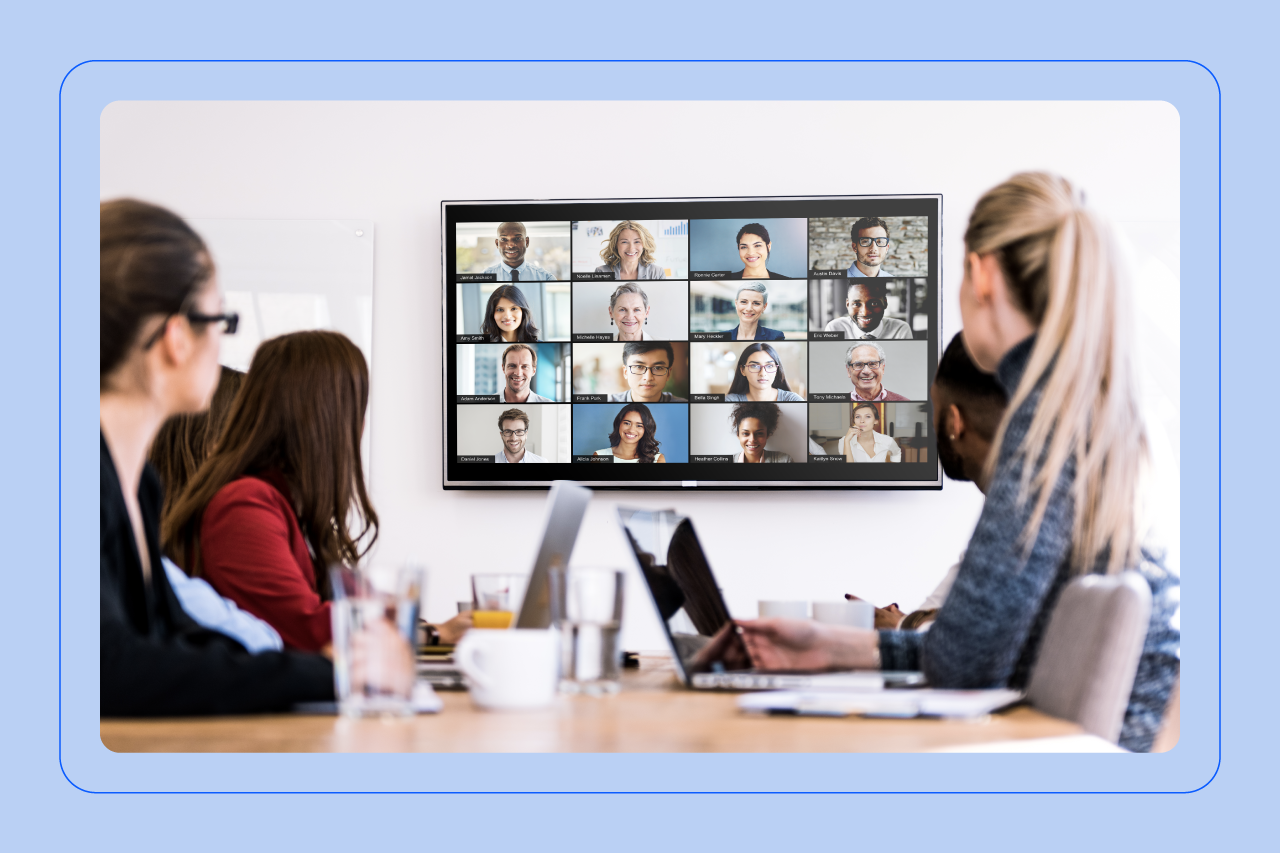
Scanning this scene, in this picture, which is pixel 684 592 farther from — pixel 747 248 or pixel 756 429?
pixel 747 248

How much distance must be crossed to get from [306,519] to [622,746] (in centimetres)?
86

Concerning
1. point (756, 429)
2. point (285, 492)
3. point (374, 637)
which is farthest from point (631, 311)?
point (374, 637)

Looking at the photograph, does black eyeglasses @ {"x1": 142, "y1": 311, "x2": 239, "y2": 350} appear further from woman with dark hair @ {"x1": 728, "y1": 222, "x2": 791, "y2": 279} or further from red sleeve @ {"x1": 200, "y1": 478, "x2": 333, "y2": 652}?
woman with dark hair @ {"x1": 728, "y1": 222, "x2": 791, "y2": 279}

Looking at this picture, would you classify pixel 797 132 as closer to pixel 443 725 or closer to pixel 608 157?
pixel 608 157

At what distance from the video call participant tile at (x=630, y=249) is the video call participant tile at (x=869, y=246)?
0.33 metres

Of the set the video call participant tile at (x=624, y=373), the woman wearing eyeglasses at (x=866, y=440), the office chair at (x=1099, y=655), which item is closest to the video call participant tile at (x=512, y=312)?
the video call participant tile at (x=624, y=373)

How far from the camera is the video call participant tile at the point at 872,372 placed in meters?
2.61

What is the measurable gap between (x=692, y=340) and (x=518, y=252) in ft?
1.61

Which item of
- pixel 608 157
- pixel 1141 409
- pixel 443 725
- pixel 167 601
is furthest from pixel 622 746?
pixel 608 157

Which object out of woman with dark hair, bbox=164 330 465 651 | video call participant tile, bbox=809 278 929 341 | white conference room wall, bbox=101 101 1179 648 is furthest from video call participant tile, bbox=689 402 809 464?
woman with dark hair, bbox=164 330 465 651

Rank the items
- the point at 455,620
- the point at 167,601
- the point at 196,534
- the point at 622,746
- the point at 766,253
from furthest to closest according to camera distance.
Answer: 1. the point at 766,253
2. the point at 455,620
3. the point at 196,534
4. the point at 167,601
5. the point at 622,746

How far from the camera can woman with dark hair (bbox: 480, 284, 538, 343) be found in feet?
8.79

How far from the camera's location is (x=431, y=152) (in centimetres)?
273

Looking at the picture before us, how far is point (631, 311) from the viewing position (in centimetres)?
267
